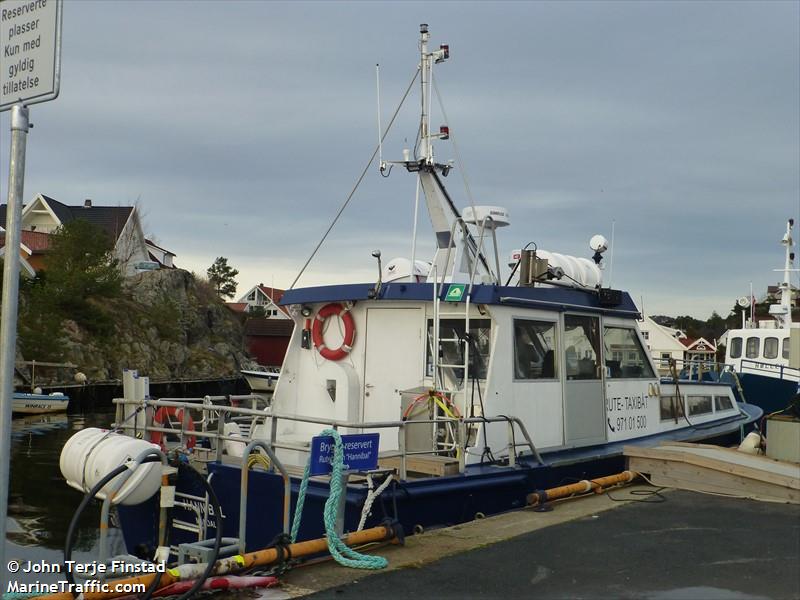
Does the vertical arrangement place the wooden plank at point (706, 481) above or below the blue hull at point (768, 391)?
below

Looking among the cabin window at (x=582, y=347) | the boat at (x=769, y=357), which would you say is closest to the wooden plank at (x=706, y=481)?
the cabin window at (x=582, y=347)

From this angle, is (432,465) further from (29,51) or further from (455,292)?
(29,51)

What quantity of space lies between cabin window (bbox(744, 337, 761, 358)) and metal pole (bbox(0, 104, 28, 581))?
23041mm

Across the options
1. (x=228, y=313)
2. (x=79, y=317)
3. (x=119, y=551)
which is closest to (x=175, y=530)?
(x=119, y=551)

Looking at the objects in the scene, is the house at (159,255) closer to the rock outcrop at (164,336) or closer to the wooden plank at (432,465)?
the rock outcrop at (164,336)

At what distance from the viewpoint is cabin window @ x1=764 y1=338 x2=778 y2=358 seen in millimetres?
22891

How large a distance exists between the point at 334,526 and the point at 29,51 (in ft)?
13.3

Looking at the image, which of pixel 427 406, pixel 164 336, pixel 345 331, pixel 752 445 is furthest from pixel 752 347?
pixel 164 336

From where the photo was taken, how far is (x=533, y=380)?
9102mm

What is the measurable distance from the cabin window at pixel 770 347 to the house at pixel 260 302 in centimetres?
5574

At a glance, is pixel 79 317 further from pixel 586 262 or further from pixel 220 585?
pixel 220 585

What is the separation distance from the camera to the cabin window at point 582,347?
380 inches

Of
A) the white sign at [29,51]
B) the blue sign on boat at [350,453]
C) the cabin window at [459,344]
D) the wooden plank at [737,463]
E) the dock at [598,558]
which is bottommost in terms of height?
the dock at [598,558]

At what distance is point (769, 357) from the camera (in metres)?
22.9
